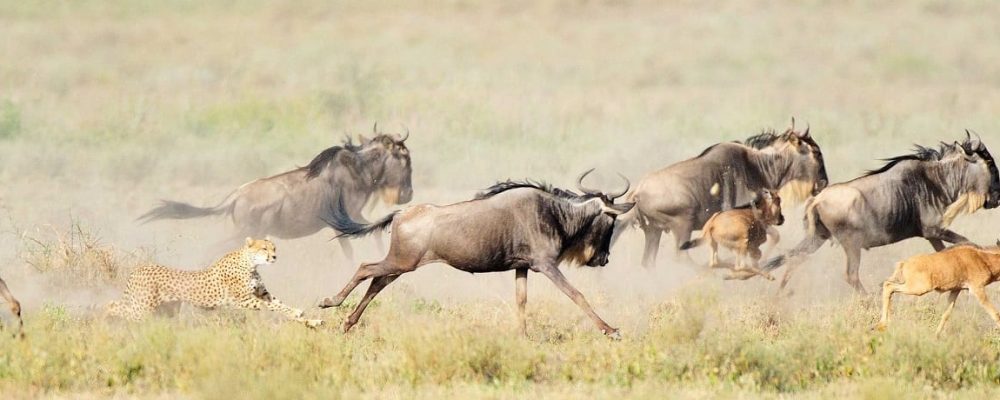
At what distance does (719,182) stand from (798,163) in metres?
0.90

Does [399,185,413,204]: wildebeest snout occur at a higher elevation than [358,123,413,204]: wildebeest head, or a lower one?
lower

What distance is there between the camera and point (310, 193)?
1490cm

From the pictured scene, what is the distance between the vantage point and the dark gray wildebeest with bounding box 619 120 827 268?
14.3 metres

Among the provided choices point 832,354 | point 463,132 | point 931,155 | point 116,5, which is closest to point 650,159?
point 463,132

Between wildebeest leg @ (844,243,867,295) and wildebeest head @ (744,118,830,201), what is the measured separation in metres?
1.53

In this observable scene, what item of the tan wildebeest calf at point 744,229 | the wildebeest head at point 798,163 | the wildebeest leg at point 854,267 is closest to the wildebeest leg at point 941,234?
the wildebeest leg at point 854,267

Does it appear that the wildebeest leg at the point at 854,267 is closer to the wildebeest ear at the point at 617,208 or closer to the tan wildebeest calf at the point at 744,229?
the tan wildebeest calf at the point at 744,229

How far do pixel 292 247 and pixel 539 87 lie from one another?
18.5 meters

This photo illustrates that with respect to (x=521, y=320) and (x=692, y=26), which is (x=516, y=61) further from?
(x=521, y=320)

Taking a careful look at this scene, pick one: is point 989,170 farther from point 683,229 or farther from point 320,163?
point 320,163

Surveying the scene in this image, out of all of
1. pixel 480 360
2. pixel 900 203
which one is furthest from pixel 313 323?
pixel 900 203

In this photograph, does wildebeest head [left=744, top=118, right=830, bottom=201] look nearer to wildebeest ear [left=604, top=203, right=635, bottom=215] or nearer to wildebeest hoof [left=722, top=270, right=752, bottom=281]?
wildebeest hoof [left=722, top=270, right=752, bottom=281]

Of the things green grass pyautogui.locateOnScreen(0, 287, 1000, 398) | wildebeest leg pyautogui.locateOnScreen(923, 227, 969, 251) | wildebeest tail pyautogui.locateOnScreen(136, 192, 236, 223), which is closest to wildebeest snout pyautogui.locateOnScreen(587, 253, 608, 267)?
green grass pyautogui.locateOnScreen(0, 287, 1000, 398)

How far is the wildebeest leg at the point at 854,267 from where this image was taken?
43.3 ft
